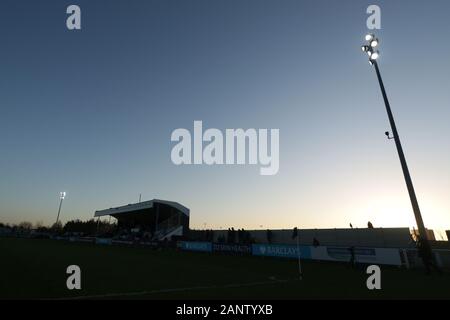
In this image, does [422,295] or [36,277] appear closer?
[422,295]

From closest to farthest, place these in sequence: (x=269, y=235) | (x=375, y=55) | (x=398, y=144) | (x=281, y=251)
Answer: (x=398, y=144) → (x=375, y=55) → (x=281, y=251) → (x=269, y=235)

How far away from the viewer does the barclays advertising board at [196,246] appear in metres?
37.6

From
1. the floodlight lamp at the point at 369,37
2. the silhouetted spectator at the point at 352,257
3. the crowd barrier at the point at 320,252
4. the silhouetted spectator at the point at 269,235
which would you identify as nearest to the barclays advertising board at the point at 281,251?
the crowd barrier at the point at 320,252

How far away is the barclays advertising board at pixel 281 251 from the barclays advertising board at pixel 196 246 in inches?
322

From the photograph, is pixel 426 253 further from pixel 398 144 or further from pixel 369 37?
pixel 369 37

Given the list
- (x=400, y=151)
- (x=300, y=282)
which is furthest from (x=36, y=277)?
(x=400, y=151)

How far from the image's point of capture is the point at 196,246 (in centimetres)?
3941

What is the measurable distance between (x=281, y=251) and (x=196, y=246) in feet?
49.1

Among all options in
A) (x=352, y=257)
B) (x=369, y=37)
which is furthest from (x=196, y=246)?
(x=369, y=37)

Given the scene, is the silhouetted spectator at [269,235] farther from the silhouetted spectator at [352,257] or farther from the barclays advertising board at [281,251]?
the silhouetted spectator at [352,257]

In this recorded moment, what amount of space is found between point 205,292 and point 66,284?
5120 millimetres
